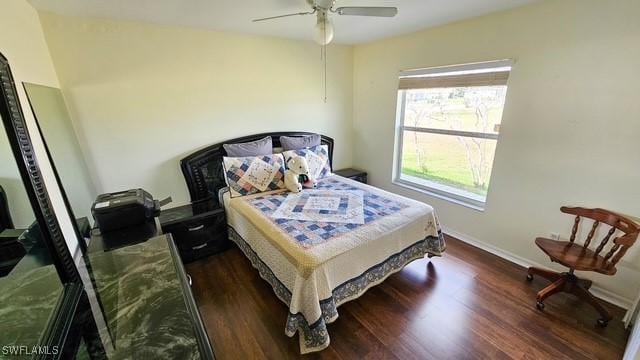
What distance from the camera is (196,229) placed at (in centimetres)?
251

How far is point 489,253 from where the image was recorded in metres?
2.63

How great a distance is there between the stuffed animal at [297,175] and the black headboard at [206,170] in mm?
613

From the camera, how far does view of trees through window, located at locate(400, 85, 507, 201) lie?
254 cm

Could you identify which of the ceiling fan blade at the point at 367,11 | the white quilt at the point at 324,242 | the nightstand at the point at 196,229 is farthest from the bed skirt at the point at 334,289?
the ceiling fan blade at the point at 367,11

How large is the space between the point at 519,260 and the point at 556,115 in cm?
133

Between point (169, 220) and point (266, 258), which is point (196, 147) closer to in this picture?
point (169, 220)

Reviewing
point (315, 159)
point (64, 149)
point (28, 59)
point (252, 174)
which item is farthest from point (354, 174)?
point (28, 59)

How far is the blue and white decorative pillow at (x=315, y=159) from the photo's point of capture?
9.84 feet

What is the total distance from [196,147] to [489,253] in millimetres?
3216

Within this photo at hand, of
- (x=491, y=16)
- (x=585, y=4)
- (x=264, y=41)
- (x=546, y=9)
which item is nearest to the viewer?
(x=585, y=4)

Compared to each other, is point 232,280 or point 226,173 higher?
point 226,173

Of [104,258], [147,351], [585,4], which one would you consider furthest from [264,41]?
[147,351]

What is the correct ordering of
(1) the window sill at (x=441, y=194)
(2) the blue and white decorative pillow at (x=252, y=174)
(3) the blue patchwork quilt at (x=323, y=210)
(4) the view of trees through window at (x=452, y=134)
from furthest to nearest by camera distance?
(1) the window sill at (x=441, y=194) → (2) the blue and white decorative pillow at (x=252, y=174) → (4) the view of trees through window at (x=452, y=134) → (3) the blue patchwork quilt at (x=323, y=210)

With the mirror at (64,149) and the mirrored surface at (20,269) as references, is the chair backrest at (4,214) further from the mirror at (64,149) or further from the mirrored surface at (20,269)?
the mirror at (64,149)
